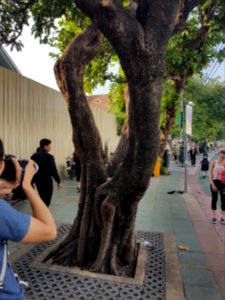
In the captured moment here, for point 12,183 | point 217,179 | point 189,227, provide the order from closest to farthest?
1. point 12,183
2. point 189,227
3. point 217,179

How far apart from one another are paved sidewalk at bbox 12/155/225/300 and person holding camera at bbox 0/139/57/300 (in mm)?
2368

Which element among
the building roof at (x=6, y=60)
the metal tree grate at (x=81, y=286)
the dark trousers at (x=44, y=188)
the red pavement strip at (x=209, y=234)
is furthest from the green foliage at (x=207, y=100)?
the metal tree grate at (x=81, y=286)

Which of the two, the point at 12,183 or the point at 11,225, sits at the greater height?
the point at 12,183

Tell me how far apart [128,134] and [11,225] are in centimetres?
210

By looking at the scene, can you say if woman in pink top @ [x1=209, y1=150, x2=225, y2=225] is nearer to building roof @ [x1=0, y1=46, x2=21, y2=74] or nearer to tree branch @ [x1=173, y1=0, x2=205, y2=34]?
tree branch @ [x1=173, y1=0, x2=205, y2=34]

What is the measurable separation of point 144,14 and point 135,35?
48cm

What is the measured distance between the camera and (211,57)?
20.2 ft

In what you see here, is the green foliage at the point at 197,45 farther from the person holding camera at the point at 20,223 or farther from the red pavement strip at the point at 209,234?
the person holding camera at the point at 20,223

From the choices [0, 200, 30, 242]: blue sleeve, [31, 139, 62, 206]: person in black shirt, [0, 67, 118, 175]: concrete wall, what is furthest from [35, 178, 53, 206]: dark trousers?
[0, 200, 30, 242]: blue sleeve

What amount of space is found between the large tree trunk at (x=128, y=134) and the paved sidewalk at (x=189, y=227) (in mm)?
837

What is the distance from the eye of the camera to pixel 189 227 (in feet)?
18.9

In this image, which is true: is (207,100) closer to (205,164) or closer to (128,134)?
(205,164)

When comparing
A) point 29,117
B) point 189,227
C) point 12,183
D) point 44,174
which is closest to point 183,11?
point 12,183

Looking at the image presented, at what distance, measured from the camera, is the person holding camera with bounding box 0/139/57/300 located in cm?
129
